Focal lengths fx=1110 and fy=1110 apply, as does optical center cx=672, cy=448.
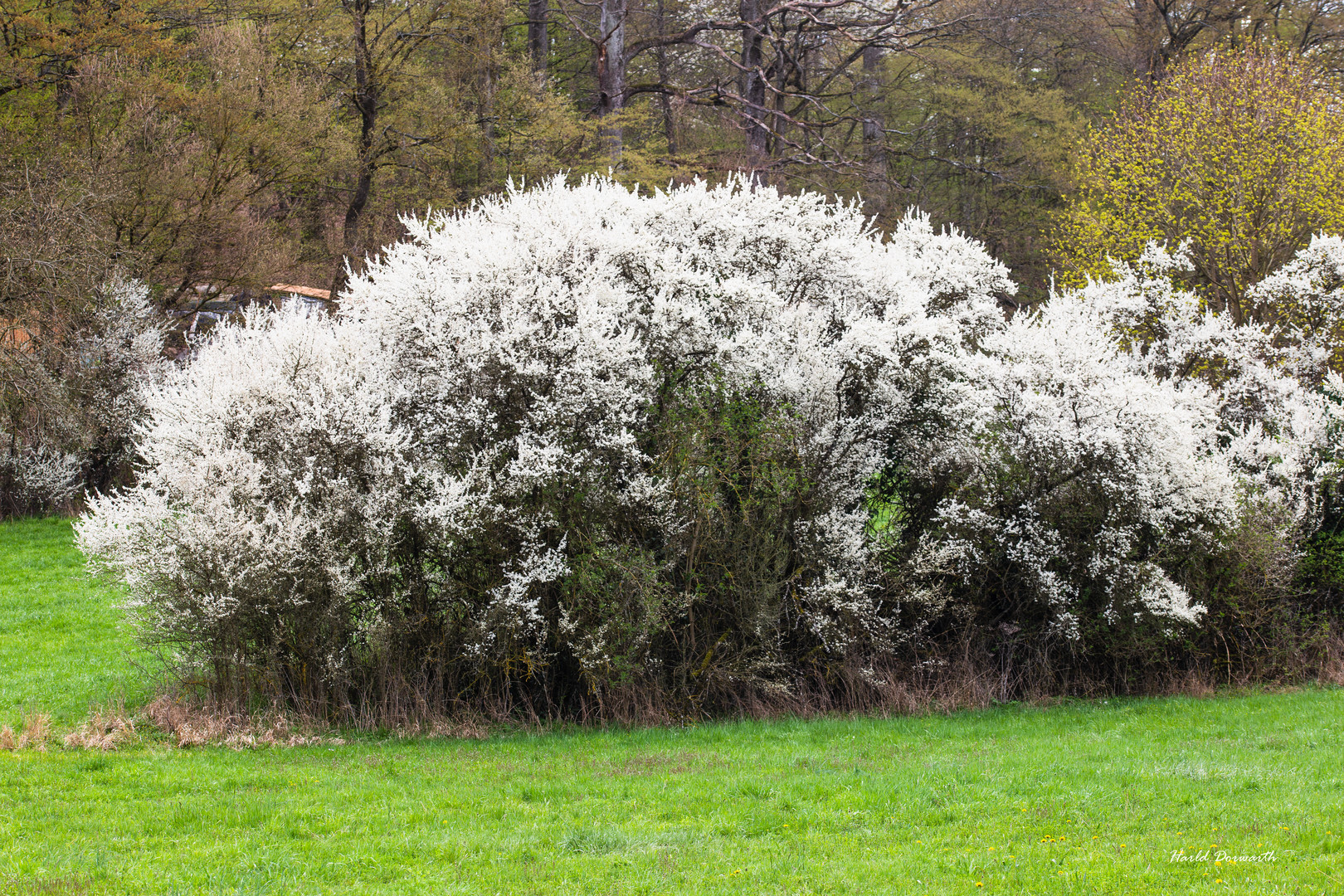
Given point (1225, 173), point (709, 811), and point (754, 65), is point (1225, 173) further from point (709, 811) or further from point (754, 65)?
point (709, 811)

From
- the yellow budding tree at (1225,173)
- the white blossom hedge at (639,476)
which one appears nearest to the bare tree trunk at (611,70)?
the yellow budding tree at (1225,173)

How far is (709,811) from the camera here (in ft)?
24.8

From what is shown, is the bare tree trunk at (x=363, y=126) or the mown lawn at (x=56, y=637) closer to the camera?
the mown lawn at (x=56, y=637)

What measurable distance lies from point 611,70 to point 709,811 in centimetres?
1794

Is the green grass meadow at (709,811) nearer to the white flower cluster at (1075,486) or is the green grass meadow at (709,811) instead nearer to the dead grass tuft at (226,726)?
the dead grass tuft at (226,726)

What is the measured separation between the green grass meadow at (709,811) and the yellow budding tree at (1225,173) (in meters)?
11.6

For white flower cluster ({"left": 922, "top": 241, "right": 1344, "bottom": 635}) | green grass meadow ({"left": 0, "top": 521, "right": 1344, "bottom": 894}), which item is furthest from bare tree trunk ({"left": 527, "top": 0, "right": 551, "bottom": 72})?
green grass meadow ({"left": 0, "top": 521, "right": 1344, "bottom": 894})

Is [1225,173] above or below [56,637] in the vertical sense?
above

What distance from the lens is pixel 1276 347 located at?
15938 mm

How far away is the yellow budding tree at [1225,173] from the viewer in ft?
65.7

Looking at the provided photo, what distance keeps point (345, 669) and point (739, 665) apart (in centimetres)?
387

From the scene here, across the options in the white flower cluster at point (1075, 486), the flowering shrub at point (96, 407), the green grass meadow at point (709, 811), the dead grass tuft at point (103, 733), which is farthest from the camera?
the flowering shrub at point (96, 407)

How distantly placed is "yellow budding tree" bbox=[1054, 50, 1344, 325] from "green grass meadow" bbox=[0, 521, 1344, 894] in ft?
37.9

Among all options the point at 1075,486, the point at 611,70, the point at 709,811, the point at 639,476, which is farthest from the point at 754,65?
the point at 709,811
